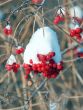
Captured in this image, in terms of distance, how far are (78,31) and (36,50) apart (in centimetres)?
46

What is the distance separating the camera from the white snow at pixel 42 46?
229 cm

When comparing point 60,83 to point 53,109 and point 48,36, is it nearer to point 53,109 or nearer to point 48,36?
point 53,109

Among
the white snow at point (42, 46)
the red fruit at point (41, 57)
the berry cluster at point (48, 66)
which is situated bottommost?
the berry cluster at point (48, 66)

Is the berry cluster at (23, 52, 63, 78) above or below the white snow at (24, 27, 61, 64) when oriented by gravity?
below

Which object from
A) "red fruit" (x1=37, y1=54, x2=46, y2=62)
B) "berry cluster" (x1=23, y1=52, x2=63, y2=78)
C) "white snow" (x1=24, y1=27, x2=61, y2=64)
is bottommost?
"berry cluster" (x1=23, y1=52, x2=63, y2=78)

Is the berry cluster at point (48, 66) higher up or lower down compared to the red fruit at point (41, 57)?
lower down

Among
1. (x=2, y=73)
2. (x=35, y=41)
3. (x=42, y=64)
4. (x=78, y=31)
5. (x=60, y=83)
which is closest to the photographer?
(x=42, y=64)

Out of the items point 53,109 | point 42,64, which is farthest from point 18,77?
point 42,64

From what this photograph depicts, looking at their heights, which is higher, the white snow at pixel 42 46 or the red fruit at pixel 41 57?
the white snow at pixel 42 46

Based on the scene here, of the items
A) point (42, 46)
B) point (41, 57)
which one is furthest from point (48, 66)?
point (42, 46)

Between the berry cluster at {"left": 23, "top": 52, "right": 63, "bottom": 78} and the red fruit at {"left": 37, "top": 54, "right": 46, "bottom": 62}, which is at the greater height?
the red fruit at {"left": 37, "top": 54, "right": 46, "bottom": 62}

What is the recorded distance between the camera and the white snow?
2285 mm

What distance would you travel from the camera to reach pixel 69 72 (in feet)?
20.1

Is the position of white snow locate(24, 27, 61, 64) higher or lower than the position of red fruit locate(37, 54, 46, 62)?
higher
